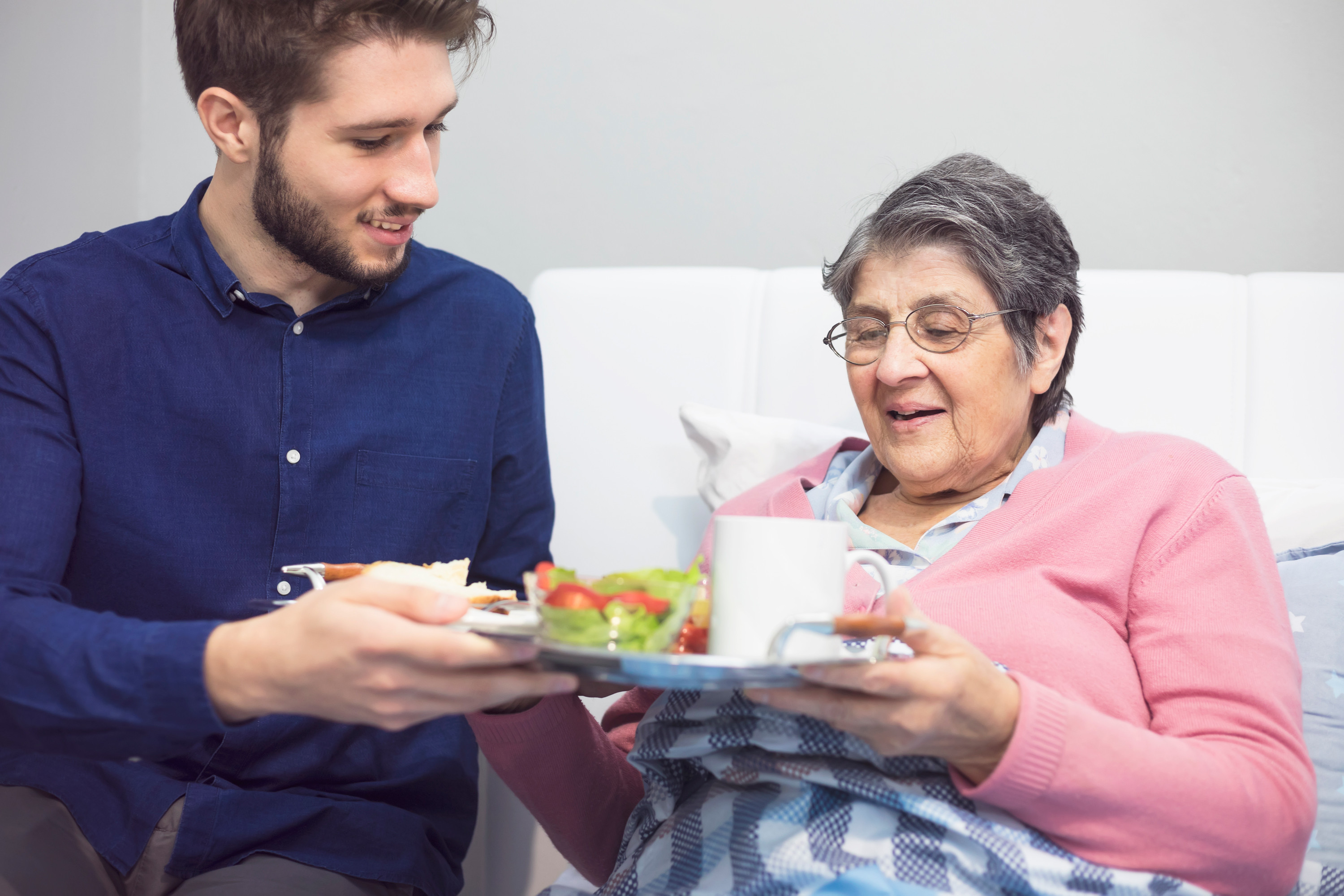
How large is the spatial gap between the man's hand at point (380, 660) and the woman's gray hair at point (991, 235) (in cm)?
79

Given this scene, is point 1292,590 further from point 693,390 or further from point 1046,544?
point 693,390

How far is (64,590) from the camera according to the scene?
116 centimetres

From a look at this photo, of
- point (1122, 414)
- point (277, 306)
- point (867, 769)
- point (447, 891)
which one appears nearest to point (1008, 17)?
point (1122, 414)

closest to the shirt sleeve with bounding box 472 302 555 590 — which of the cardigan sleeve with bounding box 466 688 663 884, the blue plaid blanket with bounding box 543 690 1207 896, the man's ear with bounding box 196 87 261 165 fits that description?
the cardigan sleeve with bounding box 466 688 663 884

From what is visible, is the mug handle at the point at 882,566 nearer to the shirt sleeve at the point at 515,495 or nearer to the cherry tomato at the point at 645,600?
the cherry tomato at the point at 645,600

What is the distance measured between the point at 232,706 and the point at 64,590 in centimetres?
41

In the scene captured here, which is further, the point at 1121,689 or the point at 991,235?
the point at 991,235

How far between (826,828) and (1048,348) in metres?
0.73

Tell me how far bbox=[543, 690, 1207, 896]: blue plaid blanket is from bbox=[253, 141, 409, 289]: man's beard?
721 millimetres

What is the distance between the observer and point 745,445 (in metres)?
1.66

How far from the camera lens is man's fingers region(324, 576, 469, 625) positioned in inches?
31.5

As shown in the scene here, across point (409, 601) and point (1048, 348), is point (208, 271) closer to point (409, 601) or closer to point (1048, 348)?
point (409, 601)

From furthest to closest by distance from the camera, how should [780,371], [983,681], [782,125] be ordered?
[782,125], [780,371], [983,681]

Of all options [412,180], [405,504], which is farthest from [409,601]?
[412,180]
